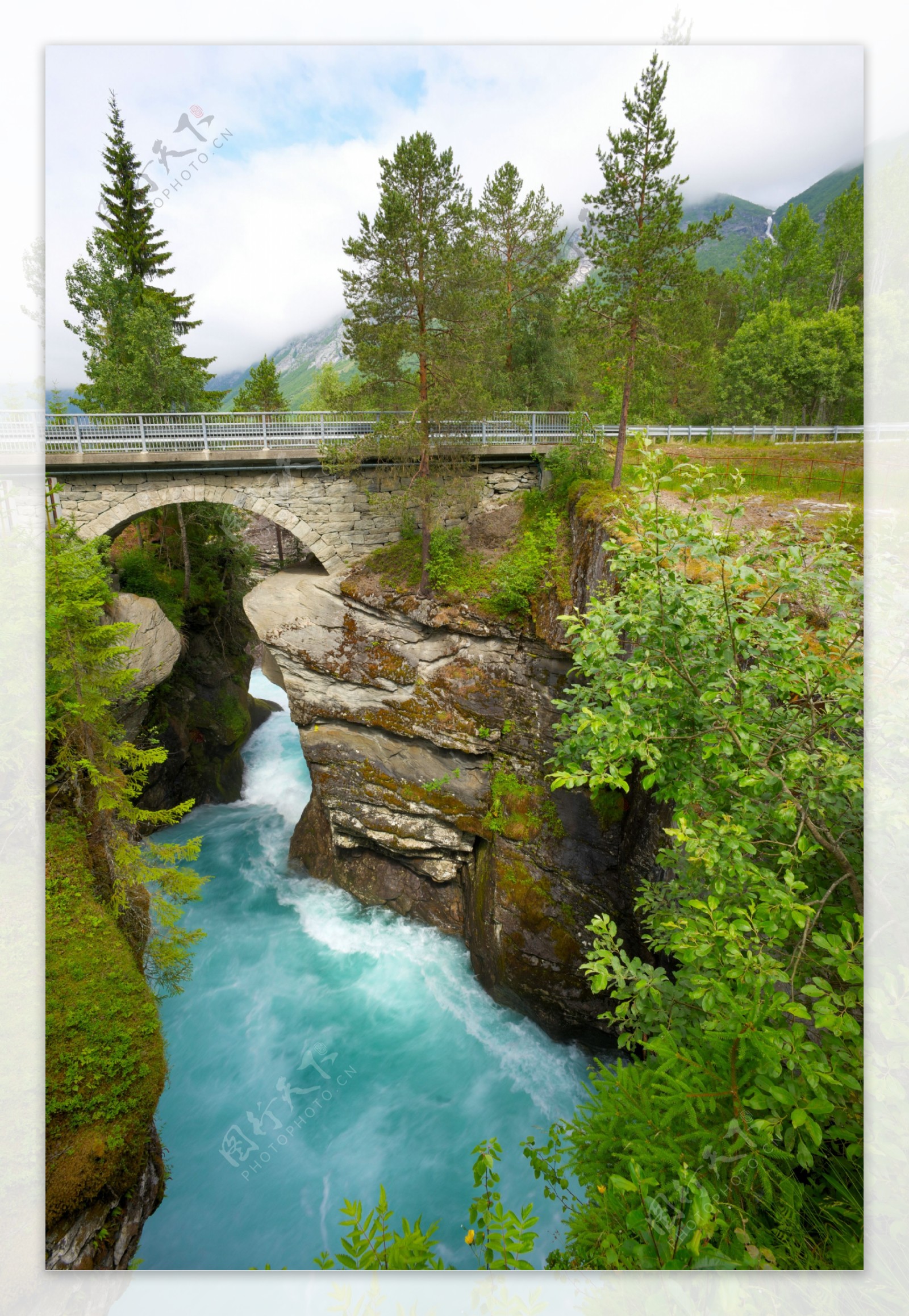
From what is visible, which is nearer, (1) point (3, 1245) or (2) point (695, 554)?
(2) point (695, 554)

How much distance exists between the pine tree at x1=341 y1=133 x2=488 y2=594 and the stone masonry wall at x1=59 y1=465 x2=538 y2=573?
1.81 meters

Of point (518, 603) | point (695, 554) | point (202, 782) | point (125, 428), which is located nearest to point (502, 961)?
point (518, 603)

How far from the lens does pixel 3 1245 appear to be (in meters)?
3.92

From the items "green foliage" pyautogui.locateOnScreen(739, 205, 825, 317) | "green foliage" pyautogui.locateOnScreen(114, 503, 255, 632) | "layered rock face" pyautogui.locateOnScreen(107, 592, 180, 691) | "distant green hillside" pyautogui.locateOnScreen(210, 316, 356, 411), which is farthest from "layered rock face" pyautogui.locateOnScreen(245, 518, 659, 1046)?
"green foliage" pyautogui.locateOnScreen(739, 205, 825, 317)

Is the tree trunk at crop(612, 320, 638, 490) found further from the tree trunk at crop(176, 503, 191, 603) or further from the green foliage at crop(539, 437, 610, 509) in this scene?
the tree trunk at crop(176, 503, 191, 603)

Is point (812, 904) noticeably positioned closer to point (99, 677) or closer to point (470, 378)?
point (99, 677)

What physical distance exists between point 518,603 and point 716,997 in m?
9.09

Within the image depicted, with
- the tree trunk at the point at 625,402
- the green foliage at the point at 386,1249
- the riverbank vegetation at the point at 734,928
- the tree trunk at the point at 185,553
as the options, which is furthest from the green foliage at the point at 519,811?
the tree trunk at the point at 185,553

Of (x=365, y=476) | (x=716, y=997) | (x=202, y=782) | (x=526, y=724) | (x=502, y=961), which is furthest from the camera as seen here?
(x=202, y=782)

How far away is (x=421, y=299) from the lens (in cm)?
1011

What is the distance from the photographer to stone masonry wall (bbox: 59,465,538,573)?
12211 millimetres

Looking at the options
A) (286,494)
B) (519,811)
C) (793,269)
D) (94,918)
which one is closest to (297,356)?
(286,494)

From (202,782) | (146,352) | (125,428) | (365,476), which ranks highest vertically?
(146,352)

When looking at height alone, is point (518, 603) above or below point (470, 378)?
below
